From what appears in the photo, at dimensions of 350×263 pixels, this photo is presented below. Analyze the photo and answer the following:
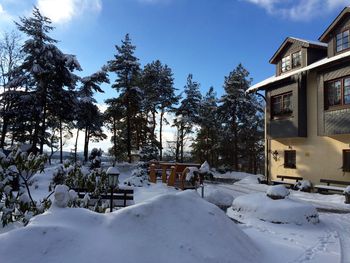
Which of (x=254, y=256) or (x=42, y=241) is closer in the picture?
(x=42, y=241)

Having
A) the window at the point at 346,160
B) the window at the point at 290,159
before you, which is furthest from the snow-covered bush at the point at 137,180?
the window at the point at 346,160

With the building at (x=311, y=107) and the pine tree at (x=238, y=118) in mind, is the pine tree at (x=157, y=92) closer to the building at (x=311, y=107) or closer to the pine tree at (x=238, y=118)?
the pine tree at (x=238, y=118)

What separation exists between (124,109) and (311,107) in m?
21.8

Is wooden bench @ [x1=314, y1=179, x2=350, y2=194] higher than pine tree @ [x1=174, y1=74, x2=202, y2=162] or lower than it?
lower

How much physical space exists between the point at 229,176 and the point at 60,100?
55.9 feet

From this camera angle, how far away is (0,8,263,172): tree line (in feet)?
87.6

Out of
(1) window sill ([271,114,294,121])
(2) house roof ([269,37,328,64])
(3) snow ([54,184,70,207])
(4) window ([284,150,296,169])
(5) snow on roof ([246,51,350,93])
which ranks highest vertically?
(2) house roof ([269,37,328,64])

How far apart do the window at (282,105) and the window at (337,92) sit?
265cm

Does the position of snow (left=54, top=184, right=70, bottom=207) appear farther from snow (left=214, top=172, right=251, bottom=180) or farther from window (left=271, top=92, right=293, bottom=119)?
snow (left=214, top=172, right=251, bottom=180)

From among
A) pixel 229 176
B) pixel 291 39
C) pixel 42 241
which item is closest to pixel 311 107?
pixel 291 39

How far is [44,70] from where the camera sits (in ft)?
85.5

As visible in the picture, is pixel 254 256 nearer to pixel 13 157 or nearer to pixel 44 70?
pixel 13 157

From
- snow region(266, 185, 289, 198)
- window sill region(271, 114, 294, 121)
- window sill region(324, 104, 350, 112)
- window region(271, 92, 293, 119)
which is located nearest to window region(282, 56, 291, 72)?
window region(271, 92, 293, 119)

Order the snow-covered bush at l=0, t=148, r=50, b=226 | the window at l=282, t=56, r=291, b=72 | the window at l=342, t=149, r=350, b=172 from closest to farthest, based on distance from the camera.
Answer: the snow-covered bush at l=0, t=148, r=50, b=226 < the window at l=342, t=149, r=350, b=172 < the window at l=282, t=56, r=291, b=72
